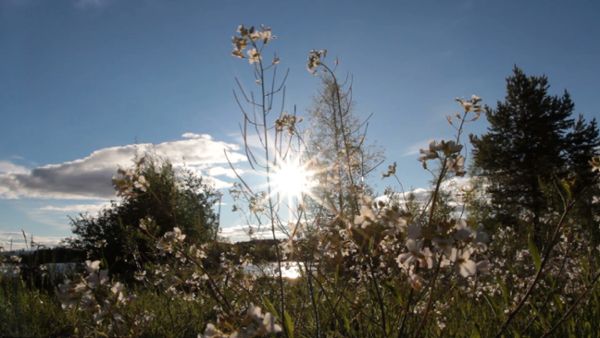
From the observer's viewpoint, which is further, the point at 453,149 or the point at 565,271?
the point at 565,271

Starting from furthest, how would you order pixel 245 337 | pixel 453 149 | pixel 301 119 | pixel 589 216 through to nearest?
1. pixel 589 216
2. pixel 301 119
3. pixel 453 149
4. pixel 245 337

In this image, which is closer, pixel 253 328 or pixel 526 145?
pixel 253 328

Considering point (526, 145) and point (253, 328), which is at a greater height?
point (526, 145)

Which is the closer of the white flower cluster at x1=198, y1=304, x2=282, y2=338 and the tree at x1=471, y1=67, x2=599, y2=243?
the white flower cluster at x1=198, y1=304, x2=282, y2=338

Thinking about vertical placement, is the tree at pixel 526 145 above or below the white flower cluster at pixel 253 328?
above

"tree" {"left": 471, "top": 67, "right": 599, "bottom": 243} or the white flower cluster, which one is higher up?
"tree" {"left": 471, "top": 67, "right": 599, "bottom": 243}

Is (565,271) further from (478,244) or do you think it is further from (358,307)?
(478,244)

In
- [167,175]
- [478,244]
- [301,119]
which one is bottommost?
[478,244]

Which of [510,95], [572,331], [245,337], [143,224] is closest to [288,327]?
[245,337]

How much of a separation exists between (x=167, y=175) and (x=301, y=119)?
15.9 meters

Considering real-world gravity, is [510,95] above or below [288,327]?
above

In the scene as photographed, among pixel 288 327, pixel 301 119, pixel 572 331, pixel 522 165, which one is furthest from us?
pixel 522 165

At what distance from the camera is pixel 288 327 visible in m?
1.78

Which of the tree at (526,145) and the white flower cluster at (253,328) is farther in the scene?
the tree at (526,145)
